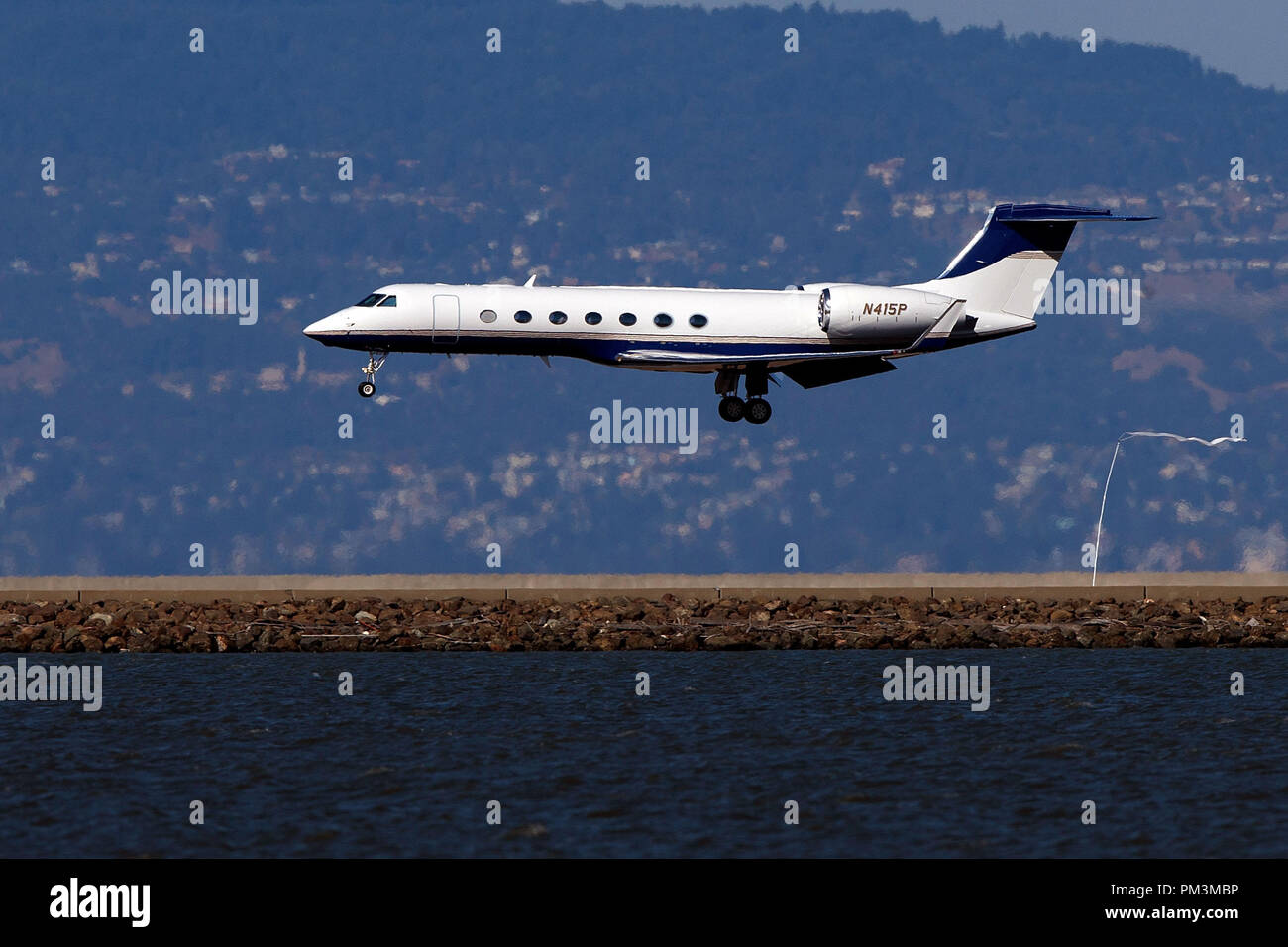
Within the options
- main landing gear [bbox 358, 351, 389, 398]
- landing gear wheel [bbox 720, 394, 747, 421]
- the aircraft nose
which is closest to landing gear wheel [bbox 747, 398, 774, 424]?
landing gear wheel [bbox 720, 394, 747, 421]

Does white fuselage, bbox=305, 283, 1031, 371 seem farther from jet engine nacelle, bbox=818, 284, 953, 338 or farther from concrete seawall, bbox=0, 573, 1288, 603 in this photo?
concrete seawall, bbox=0, 573, 1288, 603

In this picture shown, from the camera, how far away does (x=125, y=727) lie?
41656mm

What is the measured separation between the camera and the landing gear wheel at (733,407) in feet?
181

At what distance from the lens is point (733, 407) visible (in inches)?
2183

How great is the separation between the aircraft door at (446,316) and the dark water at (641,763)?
849 cm

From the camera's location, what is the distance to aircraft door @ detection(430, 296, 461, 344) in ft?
169

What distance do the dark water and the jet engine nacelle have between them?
8940mm

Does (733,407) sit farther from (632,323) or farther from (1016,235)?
(1016,235)

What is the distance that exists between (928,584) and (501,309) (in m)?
20.4

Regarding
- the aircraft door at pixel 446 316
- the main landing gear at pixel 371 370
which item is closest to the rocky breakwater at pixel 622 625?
the main landing gear at pixel 371 370

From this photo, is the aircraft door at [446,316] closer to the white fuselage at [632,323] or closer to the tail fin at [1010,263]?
the white fuselage at [632,323]

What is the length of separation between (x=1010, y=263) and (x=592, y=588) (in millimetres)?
15808

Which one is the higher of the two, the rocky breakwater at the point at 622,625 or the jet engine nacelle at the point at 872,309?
the jet engine nacelle at the point at 872,309
